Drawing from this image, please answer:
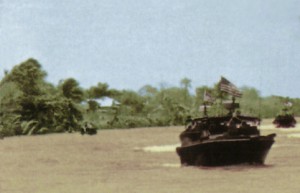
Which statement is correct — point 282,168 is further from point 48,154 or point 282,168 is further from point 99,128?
point 99,128

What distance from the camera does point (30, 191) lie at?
15.1 metres

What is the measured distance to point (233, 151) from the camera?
2091cm

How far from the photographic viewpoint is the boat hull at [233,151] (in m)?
20.7

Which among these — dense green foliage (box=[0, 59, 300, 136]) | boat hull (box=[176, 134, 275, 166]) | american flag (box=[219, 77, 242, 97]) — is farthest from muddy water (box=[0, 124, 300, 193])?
dense green foliage (box=[0, 59, 300, 136])

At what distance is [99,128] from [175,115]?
1161cm

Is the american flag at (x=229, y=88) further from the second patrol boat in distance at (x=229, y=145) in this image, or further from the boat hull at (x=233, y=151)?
the boat hull at (x=233, y=151)

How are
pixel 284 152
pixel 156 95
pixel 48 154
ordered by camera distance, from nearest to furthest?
pixel 284 152 → pixel 48 154 → pixel 156 95

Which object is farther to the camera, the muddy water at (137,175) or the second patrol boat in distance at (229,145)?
the second patrol boat in distance at (229,145)

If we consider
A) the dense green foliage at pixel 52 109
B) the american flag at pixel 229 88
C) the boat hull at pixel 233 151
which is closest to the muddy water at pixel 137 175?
the boat hull at pixel 233 151

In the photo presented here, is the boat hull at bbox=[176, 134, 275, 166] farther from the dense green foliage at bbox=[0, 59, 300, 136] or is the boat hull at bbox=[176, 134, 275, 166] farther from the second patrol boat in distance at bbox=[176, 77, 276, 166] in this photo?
the dense green foliage at bbox=[0, 59, 300, 136]

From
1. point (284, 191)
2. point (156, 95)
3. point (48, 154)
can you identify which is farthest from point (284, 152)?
point (156, 95)

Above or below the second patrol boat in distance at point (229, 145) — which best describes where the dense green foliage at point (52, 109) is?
above

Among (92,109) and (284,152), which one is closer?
(284,152)

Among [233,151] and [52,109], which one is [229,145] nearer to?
[233,151]
